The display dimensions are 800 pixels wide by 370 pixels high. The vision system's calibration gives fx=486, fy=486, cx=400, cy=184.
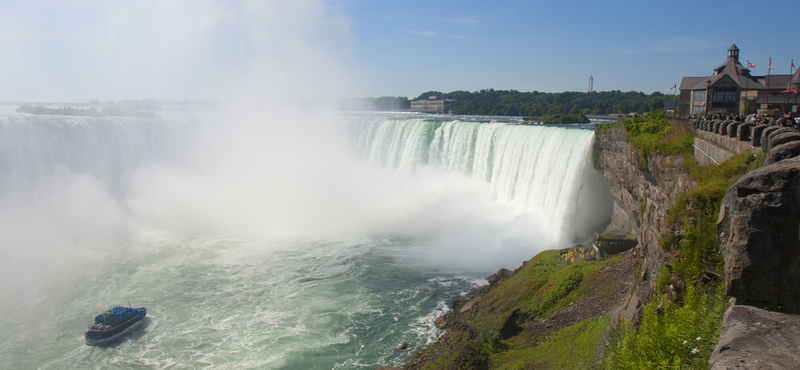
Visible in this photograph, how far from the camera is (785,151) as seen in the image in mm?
4934

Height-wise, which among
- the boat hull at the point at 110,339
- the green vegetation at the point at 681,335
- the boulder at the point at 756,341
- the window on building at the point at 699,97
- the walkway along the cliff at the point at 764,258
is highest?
the window on building at the point at 699,97

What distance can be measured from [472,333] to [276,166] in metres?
25.6


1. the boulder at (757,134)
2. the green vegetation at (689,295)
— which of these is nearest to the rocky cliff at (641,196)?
the green vegetation at (689,295)

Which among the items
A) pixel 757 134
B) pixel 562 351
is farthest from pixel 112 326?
pixel 757 134

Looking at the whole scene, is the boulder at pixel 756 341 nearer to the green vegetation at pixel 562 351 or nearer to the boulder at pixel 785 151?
the boulder at pixel 785 151

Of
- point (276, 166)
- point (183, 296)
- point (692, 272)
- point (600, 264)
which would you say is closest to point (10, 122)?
point (276, 166)

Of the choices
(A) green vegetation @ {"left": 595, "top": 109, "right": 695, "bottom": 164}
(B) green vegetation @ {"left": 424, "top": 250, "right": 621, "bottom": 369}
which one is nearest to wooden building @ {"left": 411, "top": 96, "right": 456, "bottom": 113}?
(A) green vegetation @ {"left": 595, "top": 109, "right": 695, "bottom": 164}

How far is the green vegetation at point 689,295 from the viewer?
480cm

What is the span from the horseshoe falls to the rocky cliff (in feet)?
3.86

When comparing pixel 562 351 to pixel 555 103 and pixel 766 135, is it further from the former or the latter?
pixel 555 103

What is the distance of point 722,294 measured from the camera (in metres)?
5.20

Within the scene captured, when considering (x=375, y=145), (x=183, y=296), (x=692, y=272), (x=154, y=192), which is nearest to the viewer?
(x=692, y=272)

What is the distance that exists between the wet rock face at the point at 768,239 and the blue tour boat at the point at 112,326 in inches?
555

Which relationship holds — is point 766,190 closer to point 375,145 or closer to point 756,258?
point 756,258
